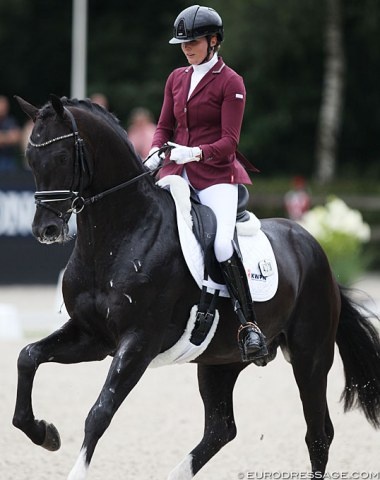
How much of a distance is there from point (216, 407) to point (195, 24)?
89.4 inches

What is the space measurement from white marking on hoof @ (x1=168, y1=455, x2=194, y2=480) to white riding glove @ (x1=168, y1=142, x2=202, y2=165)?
67.2 inches

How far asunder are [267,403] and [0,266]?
8744mm

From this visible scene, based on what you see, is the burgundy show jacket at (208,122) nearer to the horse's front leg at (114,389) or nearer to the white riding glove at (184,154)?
the white riding glove at (184,154)

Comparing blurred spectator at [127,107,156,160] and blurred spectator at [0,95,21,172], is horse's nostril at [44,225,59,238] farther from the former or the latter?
blurred spectator at [0,95,21,172]

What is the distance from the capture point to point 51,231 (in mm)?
5469

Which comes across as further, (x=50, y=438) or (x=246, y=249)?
(x=246, y=249)

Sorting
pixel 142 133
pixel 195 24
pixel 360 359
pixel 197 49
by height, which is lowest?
pixel 142 133

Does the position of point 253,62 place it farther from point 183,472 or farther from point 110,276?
point 110,276

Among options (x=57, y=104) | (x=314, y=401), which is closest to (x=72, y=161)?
(x=57, y=104)

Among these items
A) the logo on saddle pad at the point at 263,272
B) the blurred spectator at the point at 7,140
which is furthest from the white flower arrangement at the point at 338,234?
the logo on saddle pad at the point at 263,272

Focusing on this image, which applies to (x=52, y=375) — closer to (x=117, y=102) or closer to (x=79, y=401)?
(x=79, y=401)

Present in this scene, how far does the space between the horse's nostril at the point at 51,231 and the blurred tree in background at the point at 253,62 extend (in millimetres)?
20447

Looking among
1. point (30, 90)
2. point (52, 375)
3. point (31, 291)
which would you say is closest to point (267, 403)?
point (52, 375)

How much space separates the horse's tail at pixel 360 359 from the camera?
7.19 metres
